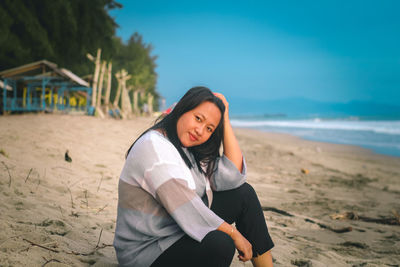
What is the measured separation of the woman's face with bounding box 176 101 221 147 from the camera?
1.81m

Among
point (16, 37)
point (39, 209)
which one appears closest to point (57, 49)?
point (16, 37)

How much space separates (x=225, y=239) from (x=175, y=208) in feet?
1.00

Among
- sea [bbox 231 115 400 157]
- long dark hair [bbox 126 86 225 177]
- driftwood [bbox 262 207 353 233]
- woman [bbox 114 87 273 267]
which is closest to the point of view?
woman [bbox 114 87 273 267]

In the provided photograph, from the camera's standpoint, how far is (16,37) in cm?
1316

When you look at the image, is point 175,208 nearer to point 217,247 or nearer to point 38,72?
point 217,247

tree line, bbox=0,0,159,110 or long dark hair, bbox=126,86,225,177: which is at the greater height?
tree line, bbox=0,0,159,110

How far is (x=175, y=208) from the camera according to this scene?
1.43 m

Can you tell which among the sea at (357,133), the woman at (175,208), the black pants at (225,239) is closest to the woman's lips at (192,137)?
the woman at (175,208)

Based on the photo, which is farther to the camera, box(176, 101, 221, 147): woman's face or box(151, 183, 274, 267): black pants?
box(176, 101, 221, 147): woman's face

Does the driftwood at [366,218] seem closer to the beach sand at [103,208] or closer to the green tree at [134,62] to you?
the beach sand at [103,208]

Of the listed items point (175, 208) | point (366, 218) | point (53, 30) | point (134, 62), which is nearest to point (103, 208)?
point (175, 208)

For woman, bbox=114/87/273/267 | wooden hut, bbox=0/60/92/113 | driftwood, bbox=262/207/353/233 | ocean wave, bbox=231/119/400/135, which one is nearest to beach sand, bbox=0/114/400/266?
driftwood, bbox=262/207/353/233

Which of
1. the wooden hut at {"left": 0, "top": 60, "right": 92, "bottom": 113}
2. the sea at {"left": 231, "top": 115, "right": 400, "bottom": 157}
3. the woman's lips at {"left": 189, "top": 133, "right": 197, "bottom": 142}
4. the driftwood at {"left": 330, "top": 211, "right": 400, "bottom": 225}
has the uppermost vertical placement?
the wooden hut at {"left": 0, "top": 60, "right": 92, "bottom": 113}

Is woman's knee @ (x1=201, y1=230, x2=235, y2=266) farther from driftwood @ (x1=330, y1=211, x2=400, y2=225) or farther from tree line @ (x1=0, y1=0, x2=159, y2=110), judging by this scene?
tree line @ (x1=0, y1=0, x2=159, y2=110)
